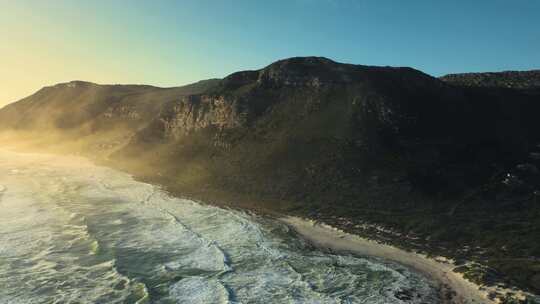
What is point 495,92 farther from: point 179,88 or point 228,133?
point 179,88

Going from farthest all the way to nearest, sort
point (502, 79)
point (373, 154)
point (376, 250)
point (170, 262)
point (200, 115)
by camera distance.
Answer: point (502, 79), point (200, 115), point (373, 154), point (376, 250), point (170, 262)

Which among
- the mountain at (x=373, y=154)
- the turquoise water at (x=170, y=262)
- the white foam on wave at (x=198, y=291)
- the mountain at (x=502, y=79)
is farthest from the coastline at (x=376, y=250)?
the mountain at (x=502, y=79)

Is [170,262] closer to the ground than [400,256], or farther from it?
farther from it

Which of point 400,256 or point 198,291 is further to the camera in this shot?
point 400,256

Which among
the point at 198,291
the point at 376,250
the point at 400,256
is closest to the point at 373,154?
the point at 376,250

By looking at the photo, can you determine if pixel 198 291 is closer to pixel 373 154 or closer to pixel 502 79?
pixel 373 154

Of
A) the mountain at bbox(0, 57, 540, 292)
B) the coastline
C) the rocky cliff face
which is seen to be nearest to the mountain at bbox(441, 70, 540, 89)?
the mountain at bbox(0, 57, 540, 292)
